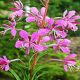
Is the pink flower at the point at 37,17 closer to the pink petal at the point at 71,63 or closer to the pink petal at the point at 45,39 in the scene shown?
the pink petal at the point at 45,39

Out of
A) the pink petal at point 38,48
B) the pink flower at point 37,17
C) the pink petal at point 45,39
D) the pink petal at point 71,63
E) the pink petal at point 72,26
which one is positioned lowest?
the pink petal at point 71,63

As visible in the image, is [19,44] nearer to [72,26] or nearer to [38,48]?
[38,48]

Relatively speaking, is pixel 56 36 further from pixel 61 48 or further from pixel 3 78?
pixel 3 78

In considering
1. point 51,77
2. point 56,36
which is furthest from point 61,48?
point 51,77

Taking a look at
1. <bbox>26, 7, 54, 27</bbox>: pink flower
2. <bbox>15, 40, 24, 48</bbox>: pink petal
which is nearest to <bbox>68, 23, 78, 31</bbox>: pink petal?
<bbox>26, 7, 54, 27</bbox>: pink flower

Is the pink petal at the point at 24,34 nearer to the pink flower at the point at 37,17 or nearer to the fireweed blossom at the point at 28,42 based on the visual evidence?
the fireweed blossom at the point at 28,42

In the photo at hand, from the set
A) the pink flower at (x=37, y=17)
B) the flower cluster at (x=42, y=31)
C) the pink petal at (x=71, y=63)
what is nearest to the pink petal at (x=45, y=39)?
the flower cluster at (x=42, y=31)

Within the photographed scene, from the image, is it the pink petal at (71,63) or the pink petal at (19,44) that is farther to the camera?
the pink petal at (71,63)

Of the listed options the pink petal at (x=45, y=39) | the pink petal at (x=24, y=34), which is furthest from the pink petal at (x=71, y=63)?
the pink petal at (x=24, y=34)

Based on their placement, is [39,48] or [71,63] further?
[71,63]

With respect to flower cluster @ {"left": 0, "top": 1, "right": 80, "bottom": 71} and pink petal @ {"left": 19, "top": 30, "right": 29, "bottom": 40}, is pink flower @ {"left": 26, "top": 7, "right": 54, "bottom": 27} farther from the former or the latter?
pink petal @ {"left": 19, "top": 30, "right": 29, "bottom": 40}

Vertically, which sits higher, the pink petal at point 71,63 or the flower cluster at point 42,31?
the flower cluster at point 42,31

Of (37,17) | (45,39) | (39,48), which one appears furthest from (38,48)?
(37,17)
